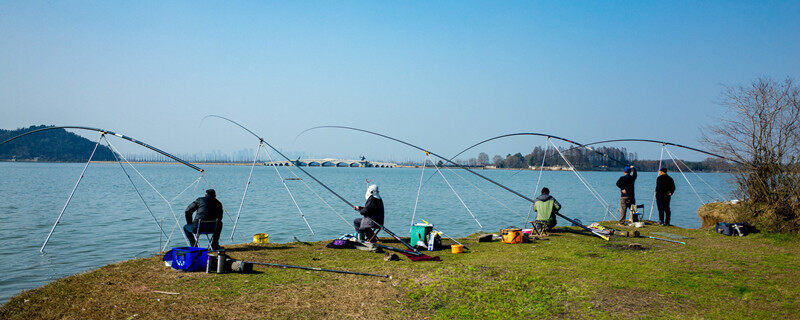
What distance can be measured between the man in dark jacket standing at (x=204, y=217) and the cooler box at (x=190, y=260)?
1.41 metres

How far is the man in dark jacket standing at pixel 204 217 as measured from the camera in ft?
32.2

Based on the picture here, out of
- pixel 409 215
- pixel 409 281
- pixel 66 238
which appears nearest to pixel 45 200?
pixel 66 238

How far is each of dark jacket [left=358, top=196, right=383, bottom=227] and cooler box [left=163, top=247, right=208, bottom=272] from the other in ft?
12.7

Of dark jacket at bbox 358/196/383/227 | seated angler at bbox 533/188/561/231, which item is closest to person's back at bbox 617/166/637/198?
seated angler at bbox 533/188/561/231

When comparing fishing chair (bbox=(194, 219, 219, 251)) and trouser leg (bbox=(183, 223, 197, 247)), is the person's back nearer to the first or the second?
fishing chair (bbox=(194, 219, 219, 251))

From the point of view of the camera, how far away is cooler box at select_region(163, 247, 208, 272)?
8172mm

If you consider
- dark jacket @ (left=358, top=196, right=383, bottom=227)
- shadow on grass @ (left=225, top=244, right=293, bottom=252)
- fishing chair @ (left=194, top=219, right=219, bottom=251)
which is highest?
dark jacket @ (left=358, top=196, right=383, bottom=227)

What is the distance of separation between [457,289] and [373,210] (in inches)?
167

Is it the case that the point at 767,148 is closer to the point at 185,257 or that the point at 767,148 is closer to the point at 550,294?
the point at 550,294

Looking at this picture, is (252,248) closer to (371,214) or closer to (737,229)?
(371,214)

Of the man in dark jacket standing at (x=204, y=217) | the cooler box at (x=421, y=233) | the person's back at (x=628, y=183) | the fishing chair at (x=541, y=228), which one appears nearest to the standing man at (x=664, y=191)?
the person's back at (x=628, y=183)

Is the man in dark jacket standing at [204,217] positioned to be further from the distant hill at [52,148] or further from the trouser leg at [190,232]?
the distant hill at [52,148]

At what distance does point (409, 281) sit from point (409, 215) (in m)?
16.8

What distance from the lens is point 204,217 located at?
988cm
